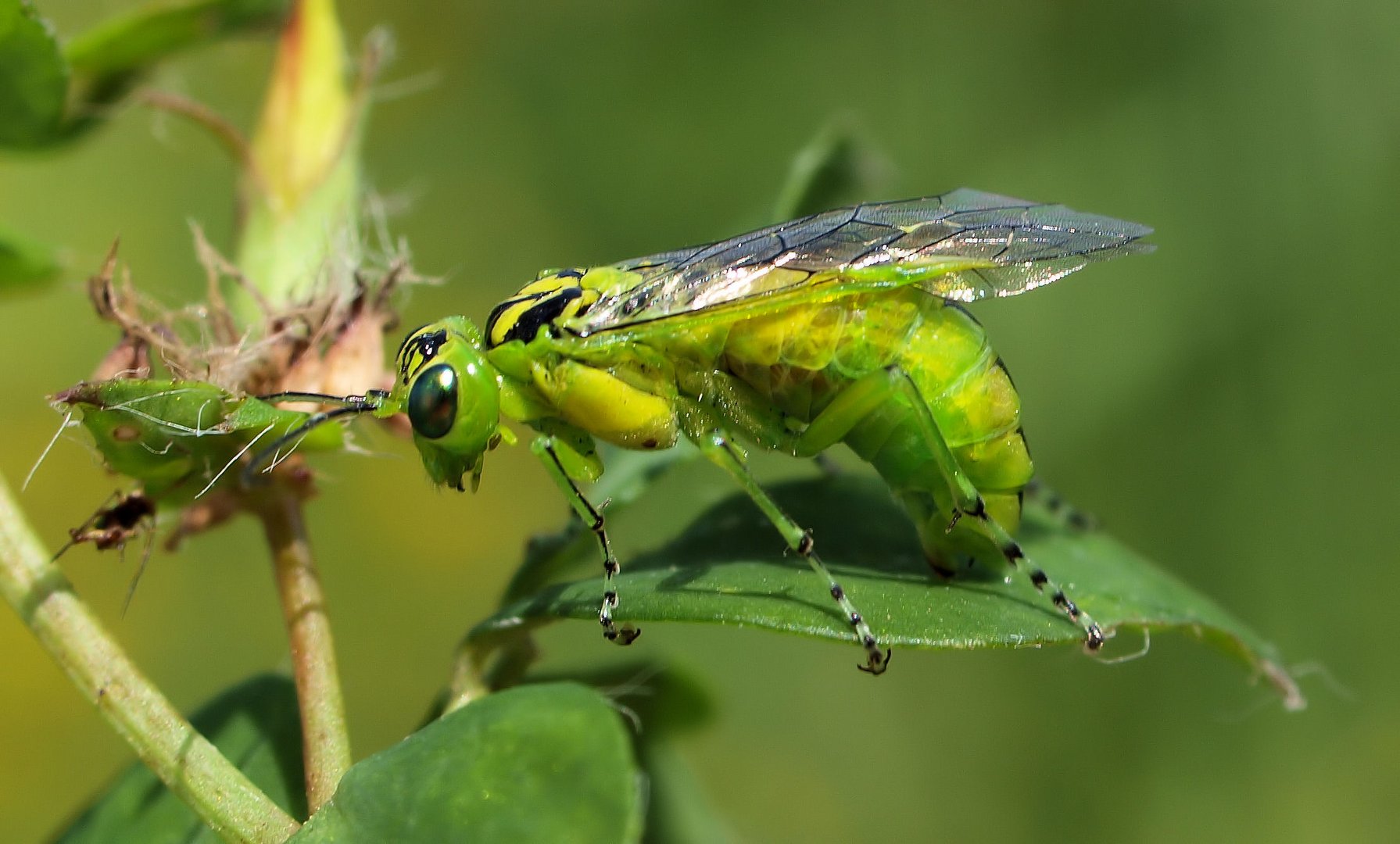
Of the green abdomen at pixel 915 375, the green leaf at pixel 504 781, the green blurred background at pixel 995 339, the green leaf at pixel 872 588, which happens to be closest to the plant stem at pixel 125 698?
the green leaf at pixel 504 781

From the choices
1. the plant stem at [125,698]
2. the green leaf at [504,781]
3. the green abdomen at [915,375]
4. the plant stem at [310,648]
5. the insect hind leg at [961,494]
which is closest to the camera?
the green leaf at [504,781]

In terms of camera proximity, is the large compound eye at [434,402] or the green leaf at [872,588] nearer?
the green leaf at [872,588]

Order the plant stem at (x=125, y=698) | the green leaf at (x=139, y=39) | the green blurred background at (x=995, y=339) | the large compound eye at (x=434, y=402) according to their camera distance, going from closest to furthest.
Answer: the plant stem at (x=125, y=698)
the large compound eye at (x=434, y=402)
the green leaf at (x=139, y=39)
the green blurred background at (x=995, y=339)

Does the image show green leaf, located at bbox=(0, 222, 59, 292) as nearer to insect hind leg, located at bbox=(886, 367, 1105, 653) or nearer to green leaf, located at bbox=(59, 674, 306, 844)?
green leaf, located at bbox=(59, 674, 306, 844)

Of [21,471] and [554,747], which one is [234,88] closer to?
[21,471]

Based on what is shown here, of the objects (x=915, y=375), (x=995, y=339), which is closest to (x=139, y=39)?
(x=915, y=375)

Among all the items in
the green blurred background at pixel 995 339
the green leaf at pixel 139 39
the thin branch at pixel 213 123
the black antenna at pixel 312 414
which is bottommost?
the green blurred background at pixel 995 339

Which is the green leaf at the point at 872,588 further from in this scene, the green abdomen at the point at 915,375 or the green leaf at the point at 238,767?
the green leaf at the point at 238,767

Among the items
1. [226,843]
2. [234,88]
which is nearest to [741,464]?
→ [226,843]
